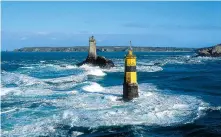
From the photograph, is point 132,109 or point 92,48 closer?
point 132,109

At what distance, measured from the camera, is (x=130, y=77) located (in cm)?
1731

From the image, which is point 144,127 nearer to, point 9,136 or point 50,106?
point 9,136

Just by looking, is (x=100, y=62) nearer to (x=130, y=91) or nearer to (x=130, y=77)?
(x=130, y=91)

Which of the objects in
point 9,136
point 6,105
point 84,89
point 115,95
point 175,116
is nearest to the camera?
point 9,136

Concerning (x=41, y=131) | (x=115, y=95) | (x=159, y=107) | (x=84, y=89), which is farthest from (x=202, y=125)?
(x=84, y=89)

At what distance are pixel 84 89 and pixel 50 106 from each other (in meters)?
6.04

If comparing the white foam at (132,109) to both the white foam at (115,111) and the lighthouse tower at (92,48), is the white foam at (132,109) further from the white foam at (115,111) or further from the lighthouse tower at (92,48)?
the lighthouse tower at (92,48)

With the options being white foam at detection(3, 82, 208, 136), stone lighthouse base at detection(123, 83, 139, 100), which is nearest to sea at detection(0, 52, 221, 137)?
white foam at detection(3, 82, 208, 136)

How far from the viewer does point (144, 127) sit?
12.4 m

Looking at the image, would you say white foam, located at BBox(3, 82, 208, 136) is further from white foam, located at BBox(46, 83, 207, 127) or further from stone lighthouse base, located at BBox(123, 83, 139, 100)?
stone lighthouse base, located at BBox(123, 83, 139, 100)

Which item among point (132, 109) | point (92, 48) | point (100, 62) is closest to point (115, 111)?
point (132, 109)

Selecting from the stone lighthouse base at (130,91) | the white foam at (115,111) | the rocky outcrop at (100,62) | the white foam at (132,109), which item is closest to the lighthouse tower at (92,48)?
the rocky outcrop at (100,62)

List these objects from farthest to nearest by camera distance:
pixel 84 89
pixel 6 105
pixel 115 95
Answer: pixel 84 89
pixel 115 95
pixel 6 105

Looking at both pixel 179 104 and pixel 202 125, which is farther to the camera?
pixel 179 104
